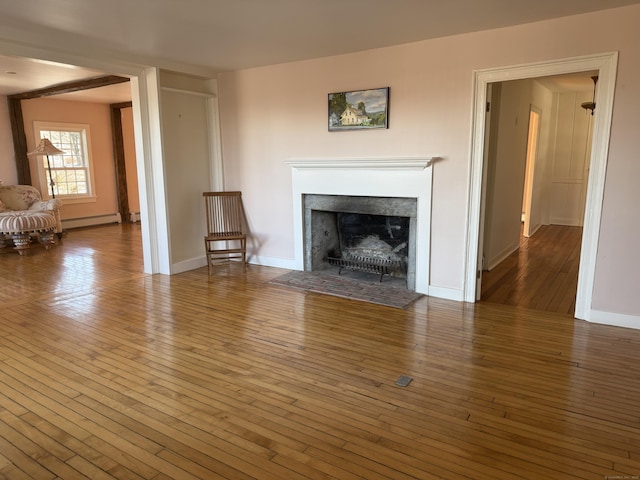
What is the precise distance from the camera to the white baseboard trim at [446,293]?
417cm

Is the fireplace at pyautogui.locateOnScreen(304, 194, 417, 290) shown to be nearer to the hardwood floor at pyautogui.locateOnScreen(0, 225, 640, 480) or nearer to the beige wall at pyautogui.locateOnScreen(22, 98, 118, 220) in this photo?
the hardwood floor at pyautogui.locateOnScreen(0, 225, 640, 480)

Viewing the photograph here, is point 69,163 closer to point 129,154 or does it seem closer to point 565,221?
point 129,154

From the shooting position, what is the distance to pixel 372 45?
13.8 ft

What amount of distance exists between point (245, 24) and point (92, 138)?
6.90 m

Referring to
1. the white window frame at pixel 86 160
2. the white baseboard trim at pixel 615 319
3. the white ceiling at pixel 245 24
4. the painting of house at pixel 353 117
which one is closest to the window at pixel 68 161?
the white window frame at pixel 86 160

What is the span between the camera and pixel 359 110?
14.8ft

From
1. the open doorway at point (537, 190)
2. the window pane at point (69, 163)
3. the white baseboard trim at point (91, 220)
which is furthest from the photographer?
the white baseboard trim at point (91, 220)

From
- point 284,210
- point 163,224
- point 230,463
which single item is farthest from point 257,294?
point 230,463

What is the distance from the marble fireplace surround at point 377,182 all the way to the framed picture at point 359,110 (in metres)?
0.36

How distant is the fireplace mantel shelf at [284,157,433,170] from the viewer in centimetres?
413

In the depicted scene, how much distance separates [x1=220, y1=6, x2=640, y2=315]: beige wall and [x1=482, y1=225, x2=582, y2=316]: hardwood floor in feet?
1.65

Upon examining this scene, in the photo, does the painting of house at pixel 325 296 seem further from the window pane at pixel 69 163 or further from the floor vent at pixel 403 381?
the window pane at pixel 69 163

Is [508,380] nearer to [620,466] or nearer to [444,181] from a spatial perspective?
[620,466]

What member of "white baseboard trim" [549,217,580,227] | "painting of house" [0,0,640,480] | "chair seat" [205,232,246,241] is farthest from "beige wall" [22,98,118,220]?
"white baseboard trim" [549,217,580,227]
